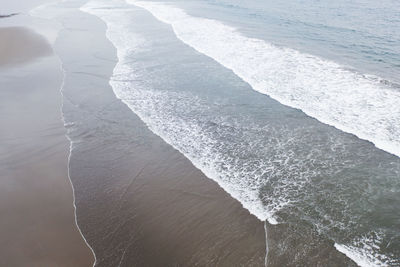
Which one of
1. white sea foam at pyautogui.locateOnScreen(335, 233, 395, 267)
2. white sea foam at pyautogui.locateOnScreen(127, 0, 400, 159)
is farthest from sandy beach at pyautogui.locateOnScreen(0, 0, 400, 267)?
white sea foam at pyautogui.locateOnScreen(127, 0, 400, 159)

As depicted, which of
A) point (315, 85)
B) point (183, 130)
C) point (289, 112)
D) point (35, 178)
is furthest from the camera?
point (315, 85)

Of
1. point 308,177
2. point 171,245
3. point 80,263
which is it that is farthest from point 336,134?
point 80,263

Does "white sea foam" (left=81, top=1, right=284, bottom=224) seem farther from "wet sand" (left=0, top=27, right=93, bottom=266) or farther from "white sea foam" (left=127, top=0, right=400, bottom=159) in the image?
"white sea foam" (left=127, top=0, right=400, bottom=159)

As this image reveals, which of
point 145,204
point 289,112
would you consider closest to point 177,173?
point 145,204

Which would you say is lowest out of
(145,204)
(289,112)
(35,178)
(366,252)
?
(35,178)

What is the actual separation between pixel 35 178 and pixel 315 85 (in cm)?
1123

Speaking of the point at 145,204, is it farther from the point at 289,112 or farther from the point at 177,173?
the point at 289,112

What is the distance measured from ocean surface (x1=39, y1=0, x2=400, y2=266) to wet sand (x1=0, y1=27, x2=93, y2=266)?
9.70 ft

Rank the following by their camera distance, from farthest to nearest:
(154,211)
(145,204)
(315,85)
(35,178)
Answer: (315,85), (35,178), (145,204), (154,211)

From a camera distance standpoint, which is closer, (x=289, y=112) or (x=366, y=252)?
(x=366, y=252)

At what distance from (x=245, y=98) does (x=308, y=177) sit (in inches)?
216

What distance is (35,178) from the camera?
8250 mm

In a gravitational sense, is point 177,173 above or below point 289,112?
below

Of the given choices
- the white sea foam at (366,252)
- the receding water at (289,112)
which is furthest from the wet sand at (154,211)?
the receding water at (289,112)
